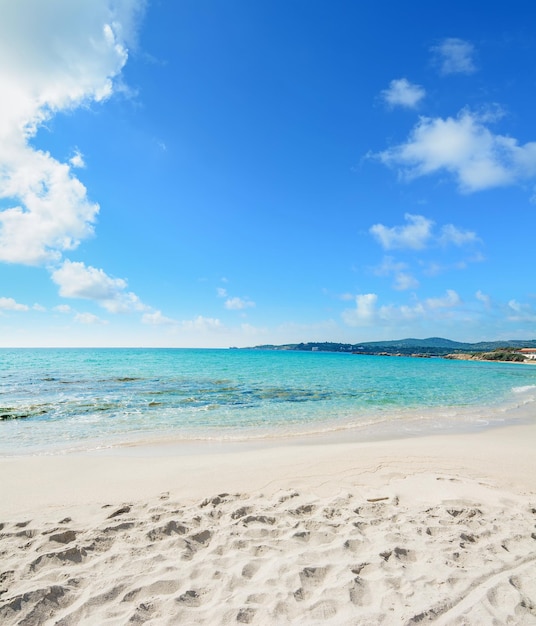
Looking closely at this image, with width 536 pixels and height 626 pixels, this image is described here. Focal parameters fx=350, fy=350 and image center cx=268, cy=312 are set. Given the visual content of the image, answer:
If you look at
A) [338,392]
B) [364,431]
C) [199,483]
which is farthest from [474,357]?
[199,483]

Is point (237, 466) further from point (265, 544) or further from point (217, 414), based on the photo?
point (217, 414)

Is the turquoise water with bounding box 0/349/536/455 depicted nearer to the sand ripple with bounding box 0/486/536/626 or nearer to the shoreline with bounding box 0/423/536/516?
the shoreline with bounding box 0/423/536/516

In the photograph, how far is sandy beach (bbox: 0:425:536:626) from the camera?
355cm

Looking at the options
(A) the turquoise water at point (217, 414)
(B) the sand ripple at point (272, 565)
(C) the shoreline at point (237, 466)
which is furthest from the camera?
(A) the turquoise water at point (217, 414)

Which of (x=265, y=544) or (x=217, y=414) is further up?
(x=265, y=544)

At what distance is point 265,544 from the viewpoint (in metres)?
4.76

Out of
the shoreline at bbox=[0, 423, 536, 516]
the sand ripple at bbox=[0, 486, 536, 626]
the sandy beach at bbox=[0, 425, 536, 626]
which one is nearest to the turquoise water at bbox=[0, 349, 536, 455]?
the shoreline at bbox=[0, 423, 536, 516]

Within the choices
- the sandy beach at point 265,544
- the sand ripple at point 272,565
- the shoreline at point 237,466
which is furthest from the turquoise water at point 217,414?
the sand ripple at point 272,565

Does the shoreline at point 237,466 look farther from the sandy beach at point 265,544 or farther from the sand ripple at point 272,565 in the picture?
the sand ripple at point 272,565

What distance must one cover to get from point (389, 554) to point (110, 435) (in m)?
10.7

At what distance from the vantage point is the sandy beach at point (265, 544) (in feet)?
11.6

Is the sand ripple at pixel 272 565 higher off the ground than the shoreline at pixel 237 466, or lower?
higher

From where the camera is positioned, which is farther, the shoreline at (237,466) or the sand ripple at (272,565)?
the shoreline at (237,466)

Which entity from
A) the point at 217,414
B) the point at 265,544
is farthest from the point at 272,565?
the point at 217,414
